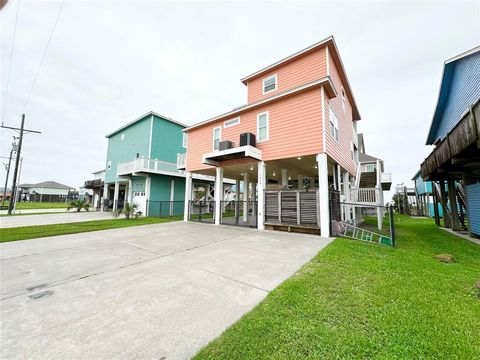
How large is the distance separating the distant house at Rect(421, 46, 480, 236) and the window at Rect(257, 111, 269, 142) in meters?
6.81

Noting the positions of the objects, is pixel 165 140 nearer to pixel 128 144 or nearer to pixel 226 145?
pixel 128 144

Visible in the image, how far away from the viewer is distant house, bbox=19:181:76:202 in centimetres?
5216

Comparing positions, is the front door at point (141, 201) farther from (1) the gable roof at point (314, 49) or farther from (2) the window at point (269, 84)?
(2) the window at point (269, 84)

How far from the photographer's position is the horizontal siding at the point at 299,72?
10.2m

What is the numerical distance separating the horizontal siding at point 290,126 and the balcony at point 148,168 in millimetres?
9207

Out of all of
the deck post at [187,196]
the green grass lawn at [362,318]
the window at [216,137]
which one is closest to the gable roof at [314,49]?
the window at [216,137]

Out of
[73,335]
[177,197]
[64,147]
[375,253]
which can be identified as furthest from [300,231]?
[64,147]

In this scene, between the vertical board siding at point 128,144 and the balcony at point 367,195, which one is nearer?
the balcony at point 367,195

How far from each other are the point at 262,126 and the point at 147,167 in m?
11.6

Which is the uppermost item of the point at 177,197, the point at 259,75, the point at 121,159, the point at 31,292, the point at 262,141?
the point at 259,75

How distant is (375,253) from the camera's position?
17.5ft

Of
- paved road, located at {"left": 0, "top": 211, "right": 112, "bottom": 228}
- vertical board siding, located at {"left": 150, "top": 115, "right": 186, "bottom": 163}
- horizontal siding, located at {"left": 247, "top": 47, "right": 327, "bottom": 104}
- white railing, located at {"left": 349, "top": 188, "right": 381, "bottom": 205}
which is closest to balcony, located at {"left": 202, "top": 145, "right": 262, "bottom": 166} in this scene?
horizontal siding, located at {"left": 247, "top": 47, "right": 327, "bottom": 104}

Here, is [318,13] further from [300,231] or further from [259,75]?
[300,231]

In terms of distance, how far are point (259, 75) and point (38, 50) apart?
33.7 ft
